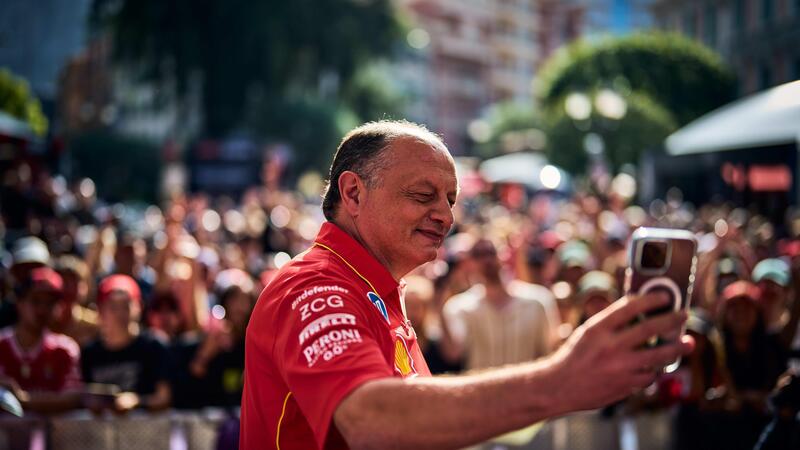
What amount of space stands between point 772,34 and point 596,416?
36650 mm

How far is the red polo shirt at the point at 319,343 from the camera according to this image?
160 centimetres

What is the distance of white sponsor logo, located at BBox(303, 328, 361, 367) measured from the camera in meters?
1.61

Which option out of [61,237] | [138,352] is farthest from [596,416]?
[61,237]

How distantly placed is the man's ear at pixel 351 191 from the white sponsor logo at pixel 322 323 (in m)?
0.48

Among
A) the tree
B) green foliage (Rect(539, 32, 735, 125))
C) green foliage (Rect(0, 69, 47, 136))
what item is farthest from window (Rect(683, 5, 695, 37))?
green foliage (Rect(0, 69, 47, 136))

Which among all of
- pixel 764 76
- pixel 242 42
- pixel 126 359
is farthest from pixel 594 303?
pixel 764 76

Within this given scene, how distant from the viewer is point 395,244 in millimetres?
2090

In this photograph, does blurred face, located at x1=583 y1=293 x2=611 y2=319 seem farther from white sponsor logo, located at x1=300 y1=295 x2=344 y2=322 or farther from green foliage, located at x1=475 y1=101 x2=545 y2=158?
green foliage, located at x1=475 y1=101 x2=545 y2=158

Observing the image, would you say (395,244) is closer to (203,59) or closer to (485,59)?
(203,59)

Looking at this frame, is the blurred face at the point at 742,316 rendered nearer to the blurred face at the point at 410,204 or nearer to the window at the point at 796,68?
the blurred face at the point at 410,204

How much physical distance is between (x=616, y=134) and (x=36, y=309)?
96.8ft

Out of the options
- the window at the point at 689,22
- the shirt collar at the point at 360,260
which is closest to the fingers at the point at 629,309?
the shirt collar at the point at 360,260

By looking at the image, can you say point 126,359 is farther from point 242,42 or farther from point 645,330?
point 242,42

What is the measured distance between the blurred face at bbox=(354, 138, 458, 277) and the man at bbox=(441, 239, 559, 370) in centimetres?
469
